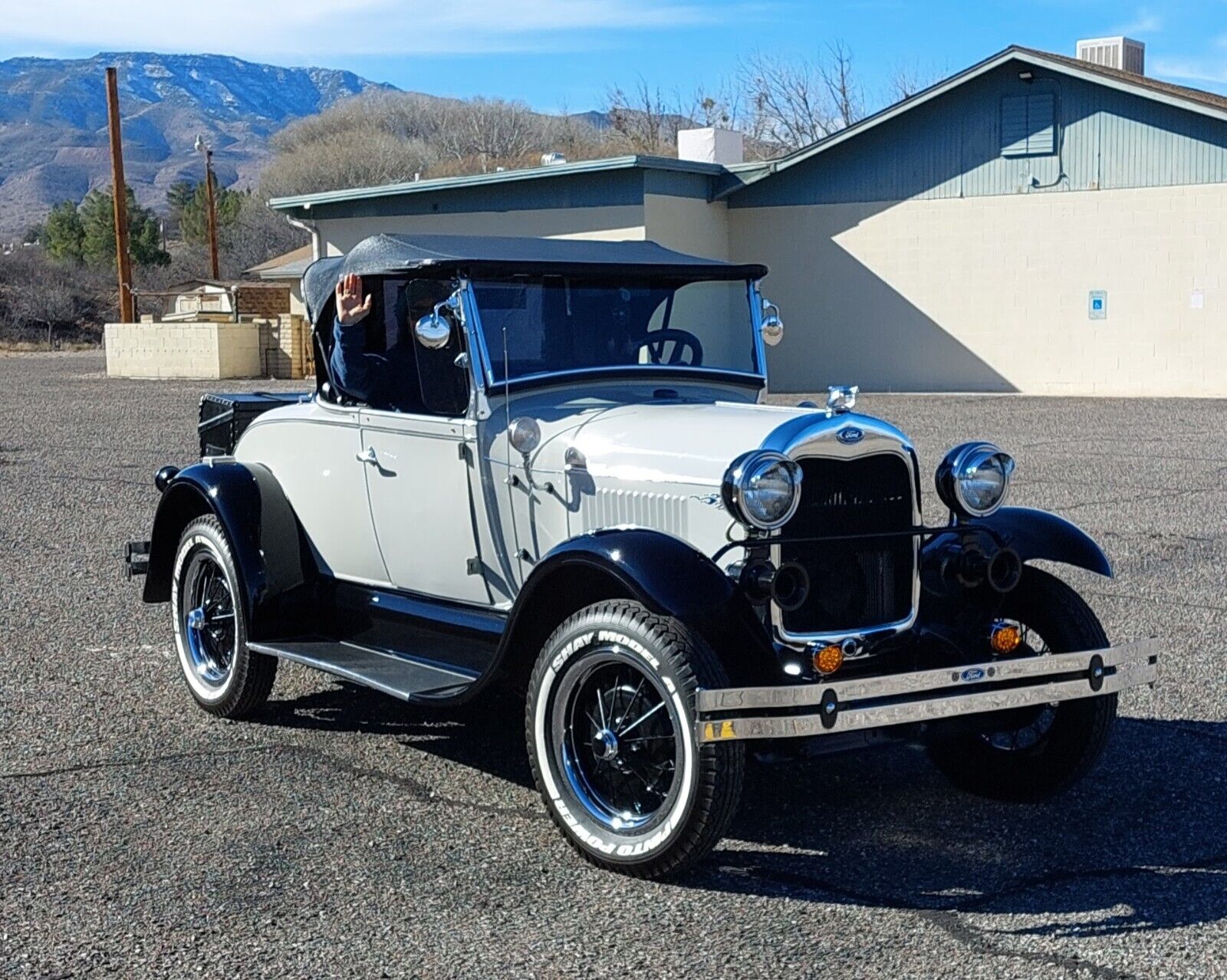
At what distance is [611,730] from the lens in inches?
185

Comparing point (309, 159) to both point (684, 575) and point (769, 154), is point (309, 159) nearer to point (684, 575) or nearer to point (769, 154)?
point (769, 154)

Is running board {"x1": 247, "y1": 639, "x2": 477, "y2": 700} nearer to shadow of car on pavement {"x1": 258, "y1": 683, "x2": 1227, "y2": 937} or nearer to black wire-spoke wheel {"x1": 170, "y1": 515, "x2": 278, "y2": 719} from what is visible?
black wire-spoke wheel {"x1": 170, "y1": 515, "x2": 278, "y2": 719}

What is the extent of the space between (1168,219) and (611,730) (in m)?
22.5

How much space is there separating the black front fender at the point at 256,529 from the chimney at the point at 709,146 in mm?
23705

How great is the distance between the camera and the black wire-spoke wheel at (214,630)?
6.26 meters

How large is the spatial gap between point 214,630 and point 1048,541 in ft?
11.2

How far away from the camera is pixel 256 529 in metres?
6.39

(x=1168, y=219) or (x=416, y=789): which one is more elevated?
(x=1168, y=219)

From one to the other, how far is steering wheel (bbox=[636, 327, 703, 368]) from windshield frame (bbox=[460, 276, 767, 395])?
48mm

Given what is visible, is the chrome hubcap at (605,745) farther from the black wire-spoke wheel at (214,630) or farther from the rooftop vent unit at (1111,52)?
the rooftop vent unit at (1111,52)

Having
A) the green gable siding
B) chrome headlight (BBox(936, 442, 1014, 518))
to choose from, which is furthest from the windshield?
the green gable siding

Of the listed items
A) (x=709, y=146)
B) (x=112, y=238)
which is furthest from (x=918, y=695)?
(x=112, y=238)

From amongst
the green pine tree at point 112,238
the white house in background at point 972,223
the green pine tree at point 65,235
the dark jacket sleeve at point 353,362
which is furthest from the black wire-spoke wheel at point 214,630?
the green pine tree at point 65,235

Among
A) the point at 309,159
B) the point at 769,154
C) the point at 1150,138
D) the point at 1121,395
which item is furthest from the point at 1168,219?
the point at 309,159
